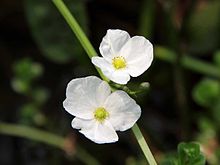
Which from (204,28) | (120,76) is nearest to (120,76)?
(120,76)

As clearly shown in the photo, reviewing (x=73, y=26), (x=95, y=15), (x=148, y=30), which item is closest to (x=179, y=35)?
(x=148, y=30)

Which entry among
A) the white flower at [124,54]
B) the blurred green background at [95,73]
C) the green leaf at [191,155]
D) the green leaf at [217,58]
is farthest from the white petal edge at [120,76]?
the green leaf at [217,58]

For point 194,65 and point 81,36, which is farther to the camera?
point 194,65

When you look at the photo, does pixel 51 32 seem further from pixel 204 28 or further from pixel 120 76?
pixel 120 76

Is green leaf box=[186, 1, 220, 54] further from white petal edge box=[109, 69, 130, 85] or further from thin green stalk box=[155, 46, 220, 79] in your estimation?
white petal edge box=[109, 69, 130, 85]

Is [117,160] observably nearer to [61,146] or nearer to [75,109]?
[61,146]

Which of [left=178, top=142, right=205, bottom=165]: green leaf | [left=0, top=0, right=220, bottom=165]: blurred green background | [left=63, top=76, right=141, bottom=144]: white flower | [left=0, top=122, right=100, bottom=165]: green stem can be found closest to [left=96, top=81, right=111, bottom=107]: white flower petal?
[left=63, top=76, right=141, bottom=144]: white flower
